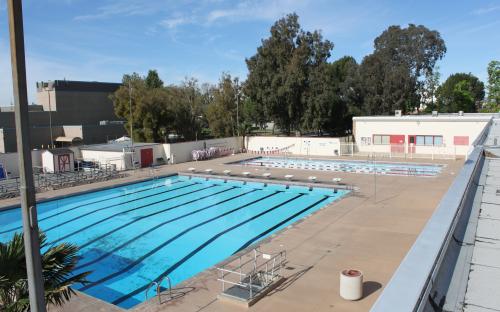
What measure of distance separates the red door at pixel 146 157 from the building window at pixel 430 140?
20.7m

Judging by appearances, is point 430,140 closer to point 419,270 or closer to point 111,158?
point 111,158

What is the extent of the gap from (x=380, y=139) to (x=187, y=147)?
625 inches

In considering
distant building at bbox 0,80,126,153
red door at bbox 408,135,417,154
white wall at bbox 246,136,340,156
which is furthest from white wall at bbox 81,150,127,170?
red door at bbox 408,135,417,154

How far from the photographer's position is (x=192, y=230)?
599 inches

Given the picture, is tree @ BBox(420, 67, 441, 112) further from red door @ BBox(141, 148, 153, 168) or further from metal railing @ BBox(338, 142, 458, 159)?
red door @ BBox(141, 148, 153, 168)

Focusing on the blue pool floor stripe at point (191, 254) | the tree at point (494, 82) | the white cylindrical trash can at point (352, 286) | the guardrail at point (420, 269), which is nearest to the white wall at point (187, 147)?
the blue pool floor stripe at point (191, 254)

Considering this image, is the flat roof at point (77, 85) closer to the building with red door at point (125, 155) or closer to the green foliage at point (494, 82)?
the building with red door at point (125, 155)

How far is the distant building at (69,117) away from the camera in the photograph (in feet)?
115

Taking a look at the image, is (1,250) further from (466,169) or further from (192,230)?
(192,230)

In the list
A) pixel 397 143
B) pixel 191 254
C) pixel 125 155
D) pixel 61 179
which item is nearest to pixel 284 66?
pixel 397 143

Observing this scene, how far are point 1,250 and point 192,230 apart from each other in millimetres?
10498

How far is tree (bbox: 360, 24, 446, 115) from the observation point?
146ft

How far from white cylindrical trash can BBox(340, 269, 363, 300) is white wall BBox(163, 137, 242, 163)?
77.8 ft

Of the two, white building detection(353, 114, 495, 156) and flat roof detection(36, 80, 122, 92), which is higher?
flat roof detection(36, 80, 122, 92)
